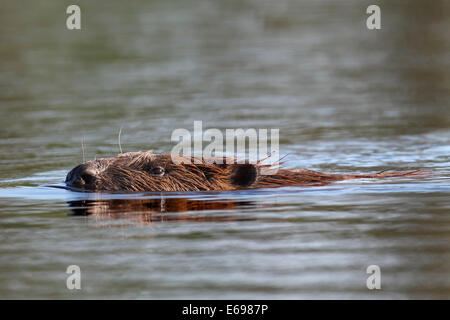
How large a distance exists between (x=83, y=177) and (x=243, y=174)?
156 centimetres

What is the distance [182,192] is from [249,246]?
85.6 inches

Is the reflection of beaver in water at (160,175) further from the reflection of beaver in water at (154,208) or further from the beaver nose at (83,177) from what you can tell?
the reflection of beaver in water at (154,208)

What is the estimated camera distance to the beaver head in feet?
29.0

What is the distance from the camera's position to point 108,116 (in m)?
14.5

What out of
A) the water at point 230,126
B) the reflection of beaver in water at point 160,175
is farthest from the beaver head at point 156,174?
the water at point 230,126

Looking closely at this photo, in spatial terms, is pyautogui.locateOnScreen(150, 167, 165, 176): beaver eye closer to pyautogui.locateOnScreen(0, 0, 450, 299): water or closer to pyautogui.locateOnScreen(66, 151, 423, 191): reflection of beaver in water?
pyautogui.locateOnScreen(66, 151, 423, 191): reflection of beaver in water

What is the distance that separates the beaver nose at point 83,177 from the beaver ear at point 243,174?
4.57 ft

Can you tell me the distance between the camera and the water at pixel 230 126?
6.42 m

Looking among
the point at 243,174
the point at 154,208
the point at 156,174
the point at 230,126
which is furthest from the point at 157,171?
the point at 230,126

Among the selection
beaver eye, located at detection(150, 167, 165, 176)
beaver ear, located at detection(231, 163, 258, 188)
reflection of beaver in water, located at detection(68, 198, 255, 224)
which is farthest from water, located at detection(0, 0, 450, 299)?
beaver eye, located at detection(150, 167, 165, 176)

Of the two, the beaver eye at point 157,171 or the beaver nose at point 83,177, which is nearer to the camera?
the beaver nose at point 83,177

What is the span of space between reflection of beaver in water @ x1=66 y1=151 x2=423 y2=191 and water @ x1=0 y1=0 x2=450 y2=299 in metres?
0.16

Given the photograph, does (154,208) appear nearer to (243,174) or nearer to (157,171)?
(157,171)
